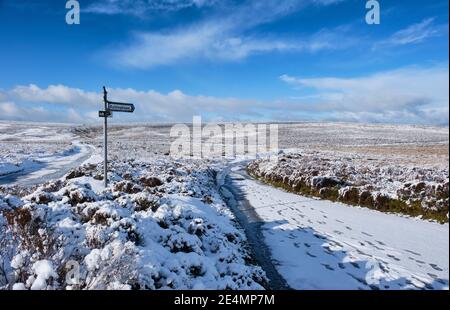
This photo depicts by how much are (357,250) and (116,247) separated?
6650 millimetres

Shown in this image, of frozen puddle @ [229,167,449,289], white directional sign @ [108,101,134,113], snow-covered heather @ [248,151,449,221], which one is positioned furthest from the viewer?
white directional sign @ [108,101,134,113]

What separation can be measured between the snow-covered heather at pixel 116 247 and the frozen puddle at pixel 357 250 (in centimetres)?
139

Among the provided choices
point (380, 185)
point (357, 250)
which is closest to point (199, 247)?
point (357, 250)

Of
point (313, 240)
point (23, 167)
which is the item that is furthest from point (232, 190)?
point (23, 167)

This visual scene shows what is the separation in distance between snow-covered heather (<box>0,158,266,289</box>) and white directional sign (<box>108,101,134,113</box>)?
139 inches

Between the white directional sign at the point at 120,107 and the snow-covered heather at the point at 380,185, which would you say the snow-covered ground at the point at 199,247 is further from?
the white directional sign at the point at 120,107

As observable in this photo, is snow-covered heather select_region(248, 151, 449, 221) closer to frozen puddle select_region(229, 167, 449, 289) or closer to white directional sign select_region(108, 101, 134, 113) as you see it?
frozen puddle select_region(229, 167, 449, 289)

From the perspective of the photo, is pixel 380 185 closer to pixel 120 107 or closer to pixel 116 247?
pixel 120 107

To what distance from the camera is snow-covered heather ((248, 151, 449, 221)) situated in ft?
20.9

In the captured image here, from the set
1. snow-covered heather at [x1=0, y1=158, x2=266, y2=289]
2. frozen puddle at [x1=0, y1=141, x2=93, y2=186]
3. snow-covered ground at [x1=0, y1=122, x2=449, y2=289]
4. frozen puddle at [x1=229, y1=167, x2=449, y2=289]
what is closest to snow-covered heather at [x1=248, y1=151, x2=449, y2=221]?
snow-covered ground at [x1=0, y1=122, x2=449, y2=289]

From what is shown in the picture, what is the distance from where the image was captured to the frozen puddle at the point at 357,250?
672cm

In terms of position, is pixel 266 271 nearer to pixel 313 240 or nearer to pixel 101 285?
pixel 313 240

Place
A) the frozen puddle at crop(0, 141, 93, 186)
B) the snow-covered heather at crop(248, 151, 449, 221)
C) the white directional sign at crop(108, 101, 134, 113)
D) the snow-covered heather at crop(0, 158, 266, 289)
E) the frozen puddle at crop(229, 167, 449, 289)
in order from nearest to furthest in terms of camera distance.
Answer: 1. the snow-covered heather at crop(0, 158, 266, 289)
2. the snow-covered heather at crop(248, 151, 449, 221)
3. the frozen puddle at crop(229, 167, 449, 289)
4. the white directional sign at crop(108, 101, 134, 113)
5. the frozen puddle at crop(0, 141, 93, 186)

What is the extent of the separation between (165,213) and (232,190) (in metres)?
12.3
